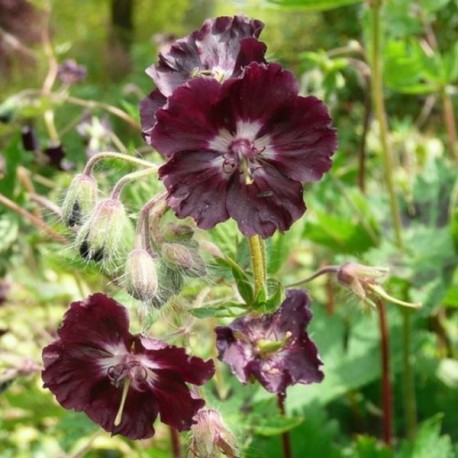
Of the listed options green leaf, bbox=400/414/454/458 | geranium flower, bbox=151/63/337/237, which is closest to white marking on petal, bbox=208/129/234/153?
geranium flower, bbox=151/63/337/237

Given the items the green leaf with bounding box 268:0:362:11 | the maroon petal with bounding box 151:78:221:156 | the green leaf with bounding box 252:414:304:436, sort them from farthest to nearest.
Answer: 1. the green leaf with bounding box 268:0:362:11
2. the green leaf with bounding box 252:414:304:436
3. the maroon petal with bounding box 151:78:221:156

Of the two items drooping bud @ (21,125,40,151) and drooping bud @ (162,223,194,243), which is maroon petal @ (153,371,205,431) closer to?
drooping bud @ (162,223,194,243)

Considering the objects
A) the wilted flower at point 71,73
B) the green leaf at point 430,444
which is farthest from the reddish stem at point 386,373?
the wilted flower at point 71,73

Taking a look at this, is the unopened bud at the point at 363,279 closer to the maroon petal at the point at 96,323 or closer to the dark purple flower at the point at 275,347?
the dark purple flower at the point at 275,347

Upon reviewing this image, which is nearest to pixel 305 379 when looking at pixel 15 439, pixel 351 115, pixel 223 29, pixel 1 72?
pixel 223 29

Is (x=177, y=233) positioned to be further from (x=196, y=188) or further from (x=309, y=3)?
(x=309, y=3)

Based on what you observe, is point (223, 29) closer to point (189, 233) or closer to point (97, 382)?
point (189, 233)
